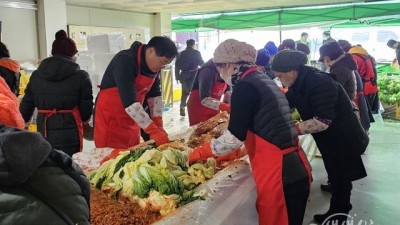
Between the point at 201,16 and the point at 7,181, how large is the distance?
1068 cm

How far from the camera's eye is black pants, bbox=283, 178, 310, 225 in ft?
6.96

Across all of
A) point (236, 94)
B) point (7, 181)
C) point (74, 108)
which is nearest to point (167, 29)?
point (74, 108)

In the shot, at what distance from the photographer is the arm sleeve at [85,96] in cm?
286

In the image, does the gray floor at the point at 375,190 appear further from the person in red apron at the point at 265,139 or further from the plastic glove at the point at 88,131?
the person in red apron at the point at 265,139

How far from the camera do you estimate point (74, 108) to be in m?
2.91

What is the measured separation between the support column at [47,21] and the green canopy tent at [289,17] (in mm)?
5024

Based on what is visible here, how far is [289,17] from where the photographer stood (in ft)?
31.4

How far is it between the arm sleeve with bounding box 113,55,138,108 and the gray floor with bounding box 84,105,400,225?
3.34ft

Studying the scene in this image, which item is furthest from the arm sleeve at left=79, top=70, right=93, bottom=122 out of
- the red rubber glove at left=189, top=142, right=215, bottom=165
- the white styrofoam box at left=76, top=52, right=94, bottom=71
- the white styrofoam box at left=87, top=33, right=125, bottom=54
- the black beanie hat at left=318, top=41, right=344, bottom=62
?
the white styrofoam box at left=76, top=52, right=94, bottom=71

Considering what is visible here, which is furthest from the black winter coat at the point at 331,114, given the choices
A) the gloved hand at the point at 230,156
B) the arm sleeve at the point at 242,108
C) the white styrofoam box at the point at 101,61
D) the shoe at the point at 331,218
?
the white styrofoam box at the point at 101,61

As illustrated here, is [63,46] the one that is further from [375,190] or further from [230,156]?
[375,190]

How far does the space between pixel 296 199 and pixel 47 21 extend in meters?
5.92

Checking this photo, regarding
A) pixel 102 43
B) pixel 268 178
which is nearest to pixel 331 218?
pixel 268 178

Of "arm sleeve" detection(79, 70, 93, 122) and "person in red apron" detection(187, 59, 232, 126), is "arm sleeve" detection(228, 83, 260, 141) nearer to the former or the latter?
"arm sleeve" detection(79, 70, 93, 122)
